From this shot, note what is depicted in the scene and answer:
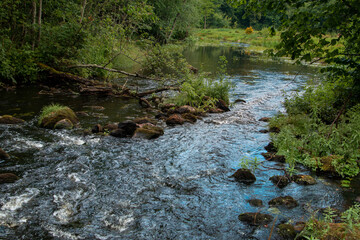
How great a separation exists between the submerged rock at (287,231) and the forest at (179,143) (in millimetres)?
17

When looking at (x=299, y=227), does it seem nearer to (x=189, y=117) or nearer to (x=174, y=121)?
A: (x=174, y=121)

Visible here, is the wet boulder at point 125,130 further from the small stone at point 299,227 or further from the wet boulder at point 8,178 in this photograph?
the small stone at point 299,227

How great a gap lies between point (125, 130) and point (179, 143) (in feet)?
6.16

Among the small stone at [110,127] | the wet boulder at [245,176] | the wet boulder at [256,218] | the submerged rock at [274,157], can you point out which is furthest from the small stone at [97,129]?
the wet boulder at [256,218]

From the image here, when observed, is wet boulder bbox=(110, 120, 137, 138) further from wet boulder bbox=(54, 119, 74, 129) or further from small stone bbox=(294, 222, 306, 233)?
small stone bbox=(294, 222, 306, 233)

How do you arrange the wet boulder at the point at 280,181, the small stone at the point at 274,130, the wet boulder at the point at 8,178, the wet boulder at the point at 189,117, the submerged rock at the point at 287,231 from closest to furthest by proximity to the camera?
the submerged rock at the point at 287,231 < the wet boulder at the point at 8,178 < the wet boulder at the point at 280,181 < the small stone at the point at 274,130 < the wet boulder at the point at 189,117

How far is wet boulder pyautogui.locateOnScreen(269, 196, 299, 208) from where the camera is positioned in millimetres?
5363

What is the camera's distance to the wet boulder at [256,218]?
15.8 ft

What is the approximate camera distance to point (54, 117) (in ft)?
31.7

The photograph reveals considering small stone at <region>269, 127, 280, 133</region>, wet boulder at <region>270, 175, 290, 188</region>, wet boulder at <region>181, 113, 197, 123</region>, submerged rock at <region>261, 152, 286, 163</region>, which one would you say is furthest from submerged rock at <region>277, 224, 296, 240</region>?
wet boulder at <region>181, 113, 197, 123</region>

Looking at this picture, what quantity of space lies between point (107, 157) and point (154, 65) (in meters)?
7.89

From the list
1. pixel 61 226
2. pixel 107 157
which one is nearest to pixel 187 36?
pixel 107 157

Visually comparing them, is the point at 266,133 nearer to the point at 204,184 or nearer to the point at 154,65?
the point at 204,184

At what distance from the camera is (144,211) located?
205 inches
